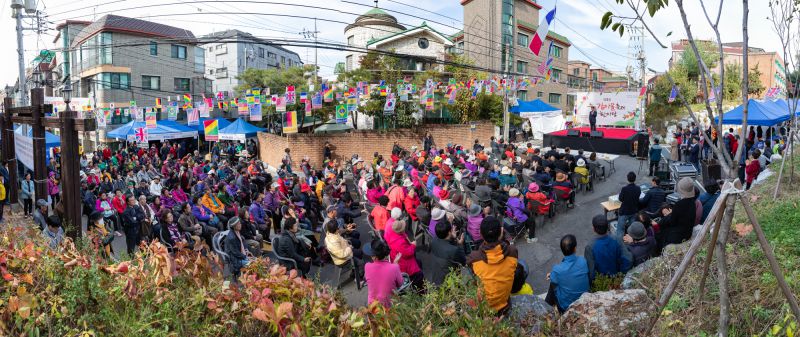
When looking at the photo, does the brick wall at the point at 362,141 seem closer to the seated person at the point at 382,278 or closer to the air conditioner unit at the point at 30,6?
the air conditioner unit at the point at 30,6

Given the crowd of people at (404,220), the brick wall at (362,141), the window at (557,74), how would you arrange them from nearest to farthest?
the crowd of people at (404,220)
the brick wall at (362,141)
the window at (557,74)

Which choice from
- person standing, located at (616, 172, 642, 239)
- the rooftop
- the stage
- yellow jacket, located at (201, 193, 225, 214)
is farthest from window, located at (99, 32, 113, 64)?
person standing, located at (616, 172, 642, 239)

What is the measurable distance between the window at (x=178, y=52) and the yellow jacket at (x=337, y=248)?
3727 cm

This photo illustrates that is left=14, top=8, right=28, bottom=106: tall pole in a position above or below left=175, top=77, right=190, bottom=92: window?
below

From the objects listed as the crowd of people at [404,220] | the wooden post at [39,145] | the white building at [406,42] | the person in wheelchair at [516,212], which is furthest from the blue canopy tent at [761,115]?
the white building at [406,42]

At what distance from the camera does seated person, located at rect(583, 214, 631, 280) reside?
5680mm

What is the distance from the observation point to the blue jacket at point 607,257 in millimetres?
5684

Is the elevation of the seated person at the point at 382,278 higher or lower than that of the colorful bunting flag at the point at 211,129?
lower

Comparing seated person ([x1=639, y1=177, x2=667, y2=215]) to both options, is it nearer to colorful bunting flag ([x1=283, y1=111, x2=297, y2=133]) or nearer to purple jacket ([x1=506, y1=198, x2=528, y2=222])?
purple jacket ([x1=506, y1=198, x2=528, y2=222])

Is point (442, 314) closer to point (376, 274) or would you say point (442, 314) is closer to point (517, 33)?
point (376, 274)

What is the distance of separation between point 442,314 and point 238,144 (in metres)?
24.9

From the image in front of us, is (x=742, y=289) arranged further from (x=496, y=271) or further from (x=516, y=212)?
(x=516, y=212)

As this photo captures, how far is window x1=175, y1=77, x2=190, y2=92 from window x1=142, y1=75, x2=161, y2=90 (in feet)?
4.85

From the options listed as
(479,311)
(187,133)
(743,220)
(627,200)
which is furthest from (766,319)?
(187,133)
